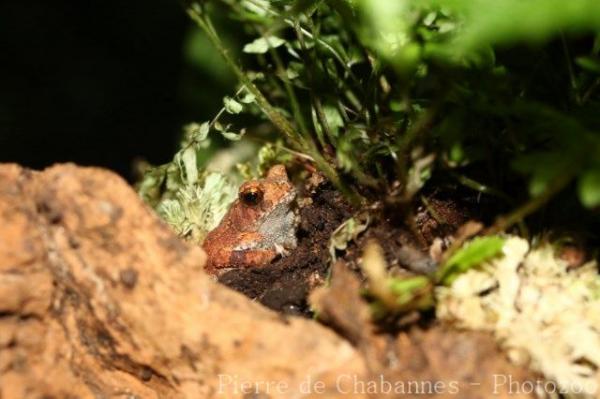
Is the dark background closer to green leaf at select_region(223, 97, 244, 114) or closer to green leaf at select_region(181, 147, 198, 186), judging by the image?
green leaf at select_region(181, 147, 198, 186)

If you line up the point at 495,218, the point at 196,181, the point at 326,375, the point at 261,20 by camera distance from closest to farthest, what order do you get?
the point at 326,375
the point at 495,218
the point at 261,20
the point at 196,181

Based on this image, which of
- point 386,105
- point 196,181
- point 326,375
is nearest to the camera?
point 326,375

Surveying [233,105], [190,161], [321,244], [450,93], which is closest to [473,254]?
[450,93]

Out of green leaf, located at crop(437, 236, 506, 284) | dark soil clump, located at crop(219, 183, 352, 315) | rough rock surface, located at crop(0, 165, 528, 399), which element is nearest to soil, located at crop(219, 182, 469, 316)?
dark soil clump, located at crop(219, 183, 352, 315)

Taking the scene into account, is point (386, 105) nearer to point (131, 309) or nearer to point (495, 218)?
point (495, 218)

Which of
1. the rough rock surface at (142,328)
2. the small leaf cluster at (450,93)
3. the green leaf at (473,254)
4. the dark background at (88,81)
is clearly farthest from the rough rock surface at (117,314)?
the dark background at (88,81)

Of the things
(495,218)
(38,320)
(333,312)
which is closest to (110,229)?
(38,320)
